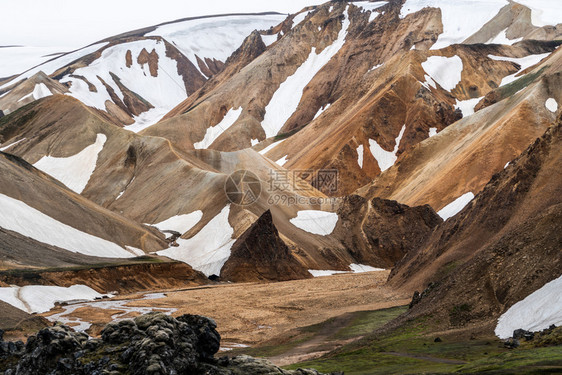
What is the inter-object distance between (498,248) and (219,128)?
527 feet

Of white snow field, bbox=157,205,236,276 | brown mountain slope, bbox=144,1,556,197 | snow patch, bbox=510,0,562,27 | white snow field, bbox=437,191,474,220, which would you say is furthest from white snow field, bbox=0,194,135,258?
snow patch, bbox=510,0,562,27

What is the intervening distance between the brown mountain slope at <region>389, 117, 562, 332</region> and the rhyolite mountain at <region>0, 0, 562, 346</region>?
189 millimetres

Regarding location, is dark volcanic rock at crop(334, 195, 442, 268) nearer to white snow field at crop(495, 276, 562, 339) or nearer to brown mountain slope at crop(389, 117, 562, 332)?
brown mountain slope at crop(389, 117, 562, 332)

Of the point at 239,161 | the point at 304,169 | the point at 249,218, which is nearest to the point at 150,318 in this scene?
the point at 249,218

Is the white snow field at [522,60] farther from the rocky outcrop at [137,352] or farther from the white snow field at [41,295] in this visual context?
the rocky outcrop at [137,352]

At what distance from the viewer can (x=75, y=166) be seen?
399ft

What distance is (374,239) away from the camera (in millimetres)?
95562

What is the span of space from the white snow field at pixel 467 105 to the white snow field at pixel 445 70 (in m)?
5.76

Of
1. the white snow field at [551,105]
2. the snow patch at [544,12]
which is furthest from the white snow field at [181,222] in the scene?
the snow patch at [544,12]

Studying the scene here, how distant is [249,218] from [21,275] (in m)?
38.6

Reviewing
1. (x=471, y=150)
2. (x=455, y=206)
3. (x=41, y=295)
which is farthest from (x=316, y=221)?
(x=41, y=295)

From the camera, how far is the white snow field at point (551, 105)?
107 m

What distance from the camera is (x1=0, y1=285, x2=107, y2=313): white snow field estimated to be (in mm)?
Answer: 47938

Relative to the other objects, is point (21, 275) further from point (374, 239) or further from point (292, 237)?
point (374, 239)
